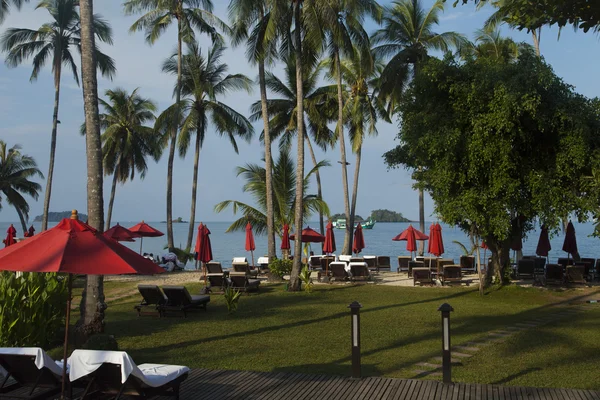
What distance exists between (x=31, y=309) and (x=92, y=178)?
235cm

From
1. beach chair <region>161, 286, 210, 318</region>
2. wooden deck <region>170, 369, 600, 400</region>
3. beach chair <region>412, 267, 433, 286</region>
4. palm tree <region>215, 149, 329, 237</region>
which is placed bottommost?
wooden deck <region>170, 369, 600, 400</region>

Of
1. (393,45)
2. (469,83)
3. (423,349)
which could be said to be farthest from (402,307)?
(393,45)

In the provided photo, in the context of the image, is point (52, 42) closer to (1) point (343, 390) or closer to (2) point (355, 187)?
(2) point (355, 187)

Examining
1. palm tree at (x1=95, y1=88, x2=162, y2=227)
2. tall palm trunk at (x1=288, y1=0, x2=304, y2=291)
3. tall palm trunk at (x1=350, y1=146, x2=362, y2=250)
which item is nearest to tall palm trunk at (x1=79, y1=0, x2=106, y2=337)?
tall palm trunk at (x1=288, y1=0, x2=304, y2=291)

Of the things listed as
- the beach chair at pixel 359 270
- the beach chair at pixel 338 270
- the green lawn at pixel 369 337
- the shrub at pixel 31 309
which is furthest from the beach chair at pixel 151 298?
the beach chair at pixel 359 270

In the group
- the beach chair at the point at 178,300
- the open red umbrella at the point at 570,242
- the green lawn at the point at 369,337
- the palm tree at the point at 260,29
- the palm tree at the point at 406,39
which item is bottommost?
the green lawn at the point at 369,337

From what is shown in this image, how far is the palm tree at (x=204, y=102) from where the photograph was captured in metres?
31.1

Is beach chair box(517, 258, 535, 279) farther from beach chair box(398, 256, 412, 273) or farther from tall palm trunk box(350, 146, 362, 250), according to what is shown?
tall palm trunk box(350, 146, 362, 250)

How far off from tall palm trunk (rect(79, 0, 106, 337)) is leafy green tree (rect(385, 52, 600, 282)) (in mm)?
8595

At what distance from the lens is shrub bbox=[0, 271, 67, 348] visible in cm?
804

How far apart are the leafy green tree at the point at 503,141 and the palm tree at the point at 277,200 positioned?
31.3ft

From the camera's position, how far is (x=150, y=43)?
3122 centimetres

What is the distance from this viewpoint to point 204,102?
31422mm

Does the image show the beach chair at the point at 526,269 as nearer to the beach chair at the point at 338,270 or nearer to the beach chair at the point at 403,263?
the beach chair at the point at 403,263
